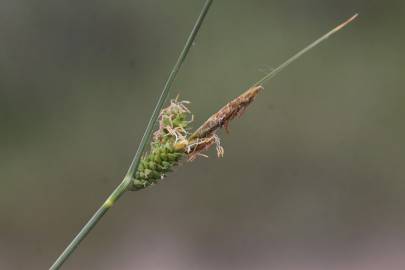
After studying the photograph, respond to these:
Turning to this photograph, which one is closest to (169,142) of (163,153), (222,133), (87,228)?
(163,153)

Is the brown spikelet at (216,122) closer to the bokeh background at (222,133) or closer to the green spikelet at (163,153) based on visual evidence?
the green spikelet at (163,153)

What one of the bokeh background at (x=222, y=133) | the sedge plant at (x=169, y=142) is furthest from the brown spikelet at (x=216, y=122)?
the bokeh background at (x=222, y=133)

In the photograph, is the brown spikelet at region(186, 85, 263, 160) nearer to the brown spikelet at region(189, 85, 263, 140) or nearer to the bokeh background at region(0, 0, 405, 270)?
the brown spikelet at region(189, 85, 263, 140)

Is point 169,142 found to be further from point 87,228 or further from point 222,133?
point 222,133

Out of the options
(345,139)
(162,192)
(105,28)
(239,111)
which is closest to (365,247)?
(345,139)

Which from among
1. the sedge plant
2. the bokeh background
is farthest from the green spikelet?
the bokeh background

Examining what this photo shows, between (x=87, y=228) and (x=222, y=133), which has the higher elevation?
(x=87, y=228)
